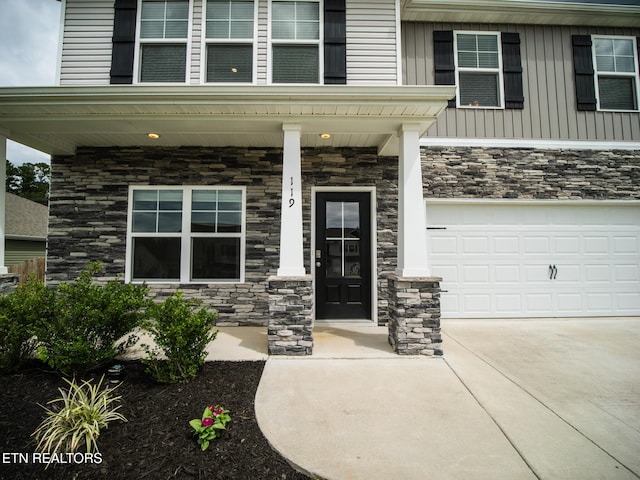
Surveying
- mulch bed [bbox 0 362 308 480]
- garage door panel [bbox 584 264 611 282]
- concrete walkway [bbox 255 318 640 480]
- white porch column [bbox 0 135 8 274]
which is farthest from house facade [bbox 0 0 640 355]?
mulch bed [bbox 0 362 308 480]

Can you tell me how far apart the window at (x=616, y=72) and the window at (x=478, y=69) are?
75.4 inches

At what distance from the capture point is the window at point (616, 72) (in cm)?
Answer: 571

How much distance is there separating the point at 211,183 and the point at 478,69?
5.10m

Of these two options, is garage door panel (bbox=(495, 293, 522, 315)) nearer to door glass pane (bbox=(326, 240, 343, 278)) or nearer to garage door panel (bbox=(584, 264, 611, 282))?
garage door panel (bbox=(584, 264, 611, 282))

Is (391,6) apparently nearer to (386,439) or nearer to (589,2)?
(589,2)

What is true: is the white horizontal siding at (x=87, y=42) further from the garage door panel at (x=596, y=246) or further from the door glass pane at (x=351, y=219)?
the garage door panel at (x=596, y=246)

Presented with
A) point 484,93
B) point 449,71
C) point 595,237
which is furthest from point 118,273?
point 595,237

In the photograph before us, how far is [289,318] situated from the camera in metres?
3.60

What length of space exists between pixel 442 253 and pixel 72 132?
5.89 meters

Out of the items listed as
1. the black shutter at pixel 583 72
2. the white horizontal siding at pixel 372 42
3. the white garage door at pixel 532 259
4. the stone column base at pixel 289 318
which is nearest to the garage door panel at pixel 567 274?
the white garage door at pixel 532 259

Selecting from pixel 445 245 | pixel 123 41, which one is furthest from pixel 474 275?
pixel 123 41

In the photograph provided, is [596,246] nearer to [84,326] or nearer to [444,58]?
[444,58]

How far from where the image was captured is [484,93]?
18.3 ft

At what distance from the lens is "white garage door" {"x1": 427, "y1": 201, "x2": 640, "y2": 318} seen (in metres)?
5.38
